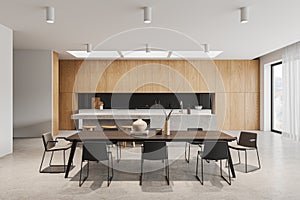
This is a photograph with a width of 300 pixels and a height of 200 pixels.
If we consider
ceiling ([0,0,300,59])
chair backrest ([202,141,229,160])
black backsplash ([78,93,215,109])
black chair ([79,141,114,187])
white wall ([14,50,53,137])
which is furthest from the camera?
black backsplash ([78,93,215,109])

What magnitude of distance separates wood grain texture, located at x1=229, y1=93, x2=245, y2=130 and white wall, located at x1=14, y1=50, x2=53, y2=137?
21.2 feet

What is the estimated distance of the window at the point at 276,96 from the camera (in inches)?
480

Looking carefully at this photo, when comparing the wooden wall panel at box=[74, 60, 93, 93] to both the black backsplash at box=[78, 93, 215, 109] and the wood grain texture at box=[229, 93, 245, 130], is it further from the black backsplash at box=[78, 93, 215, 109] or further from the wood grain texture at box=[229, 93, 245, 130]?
the wood grain texture at box=[229, 93, 245, 130]

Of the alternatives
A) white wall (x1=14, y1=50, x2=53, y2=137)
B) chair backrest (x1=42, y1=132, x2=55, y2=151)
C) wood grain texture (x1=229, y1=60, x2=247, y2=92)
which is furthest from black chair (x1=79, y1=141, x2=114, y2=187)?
wood grain texture (x1=229, y1=60, x2=247, y2=92)

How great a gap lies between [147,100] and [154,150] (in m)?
8.33

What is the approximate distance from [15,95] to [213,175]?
7.33 m

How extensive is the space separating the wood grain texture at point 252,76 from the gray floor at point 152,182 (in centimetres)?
616

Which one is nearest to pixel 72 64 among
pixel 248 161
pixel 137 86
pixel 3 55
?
pixel 137 86

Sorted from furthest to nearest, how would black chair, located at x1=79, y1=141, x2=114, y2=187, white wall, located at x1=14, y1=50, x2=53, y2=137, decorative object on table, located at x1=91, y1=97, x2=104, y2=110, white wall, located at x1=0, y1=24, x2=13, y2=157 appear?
decorative object on table, located at x1=91, y1=97, x2=104, y2=110, white wall, located at x1=14, y1=50, x2=53, y2=137, white wall, located at x1=0, y1=24, x2=13, y2=157, black chair, located at x1=79, y1=141, x2=114, y2=187

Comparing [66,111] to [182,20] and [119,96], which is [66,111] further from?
[182,20]

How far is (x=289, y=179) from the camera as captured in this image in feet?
17.2

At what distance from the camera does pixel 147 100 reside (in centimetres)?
1335

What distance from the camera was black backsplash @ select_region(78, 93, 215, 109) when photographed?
1327 cm

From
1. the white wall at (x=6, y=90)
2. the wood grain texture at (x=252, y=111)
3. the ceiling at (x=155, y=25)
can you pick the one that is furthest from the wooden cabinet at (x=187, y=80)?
the white wall at (x=6, y=90)
